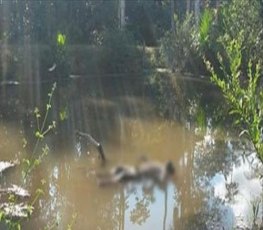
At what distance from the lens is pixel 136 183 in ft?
8.02

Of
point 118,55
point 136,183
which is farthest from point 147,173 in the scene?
point 118,55

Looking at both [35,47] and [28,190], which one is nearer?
[28,190]

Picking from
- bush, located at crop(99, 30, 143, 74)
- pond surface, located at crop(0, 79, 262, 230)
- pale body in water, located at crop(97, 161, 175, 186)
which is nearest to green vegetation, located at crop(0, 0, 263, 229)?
bush, located at crop(99, 30, 143, 74)

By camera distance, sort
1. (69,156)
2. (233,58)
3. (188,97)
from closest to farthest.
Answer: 1. (233,58)
2. (69,156)
3. (188,97)

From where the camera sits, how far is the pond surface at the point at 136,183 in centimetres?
490

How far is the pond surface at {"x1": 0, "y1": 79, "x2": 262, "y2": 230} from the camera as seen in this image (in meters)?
4.90

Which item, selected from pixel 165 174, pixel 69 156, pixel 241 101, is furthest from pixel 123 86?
pixel 165 174

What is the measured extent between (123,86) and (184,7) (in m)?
9.09

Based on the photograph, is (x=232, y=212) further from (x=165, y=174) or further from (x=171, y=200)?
(x=165, y=174)

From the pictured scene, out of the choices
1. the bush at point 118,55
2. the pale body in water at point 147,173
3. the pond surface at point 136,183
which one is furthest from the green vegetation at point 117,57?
the pale body in water at point 147,173

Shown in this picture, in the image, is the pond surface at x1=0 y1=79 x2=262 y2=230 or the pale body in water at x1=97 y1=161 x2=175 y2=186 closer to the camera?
the pale body in water at x1=97 y1=161 x2=175 y2=186

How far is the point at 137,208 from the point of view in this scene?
17.5 ft

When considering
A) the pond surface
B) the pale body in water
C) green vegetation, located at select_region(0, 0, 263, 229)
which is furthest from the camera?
green vegetation, located at select_region(0, 0, 263, 229)

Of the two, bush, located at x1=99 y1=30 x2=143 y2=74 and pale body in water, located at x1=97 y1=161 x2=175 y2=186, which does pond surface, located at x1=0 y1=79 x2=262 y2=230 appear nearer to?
pale body in water, located at x1=97 y1=161 x2=175 y2=186
